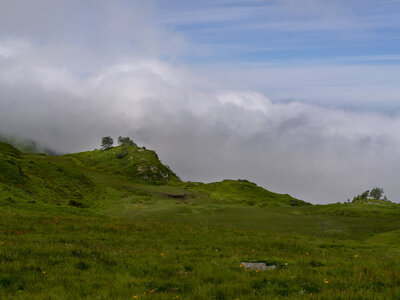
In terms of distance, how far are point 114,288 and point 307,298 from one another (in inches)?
248

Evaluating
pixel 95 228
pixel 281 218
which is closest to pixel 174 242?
pixel 95 228

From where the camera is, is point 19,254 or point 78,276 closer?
point 78,276

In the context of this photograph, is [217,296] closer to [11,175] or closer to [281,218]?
[281,218]

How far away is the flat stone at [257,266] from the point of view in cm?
1403

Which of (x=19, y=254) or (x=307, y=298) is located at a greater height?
(x=307, y=298)

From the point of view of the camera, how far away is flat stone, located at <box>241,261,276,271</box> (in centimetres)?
1403

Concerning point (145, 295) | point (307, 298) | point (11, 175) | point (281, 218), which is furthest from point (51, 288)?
point (11, 175)

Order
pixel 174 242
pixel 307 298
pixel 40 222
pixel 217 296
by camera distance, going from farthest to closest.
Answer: pixel 40 222, pixel 174 242, pixel 217 296, pixel 307 298

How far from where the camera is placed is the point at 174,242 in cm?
2738

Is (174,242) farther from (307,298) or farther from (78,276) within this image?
(307,298)

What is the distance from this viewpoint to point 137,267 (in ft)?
43.9

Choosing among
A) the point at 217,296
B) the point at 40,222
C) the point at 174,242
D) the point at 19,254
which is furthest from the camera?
the point at 40,222

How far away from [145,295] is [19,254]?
9058mm

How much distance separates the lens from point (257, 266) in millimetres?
14625
